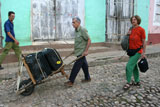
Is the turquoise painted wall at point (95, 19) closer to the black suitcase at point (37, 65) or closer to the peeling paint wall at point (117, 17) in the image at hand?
the peeling paint wall at point (117, 17)

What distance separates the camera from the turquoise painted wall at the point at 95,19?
7695mm

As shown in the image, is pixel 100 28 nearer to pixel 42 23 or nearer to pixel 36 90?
pixel 42 23

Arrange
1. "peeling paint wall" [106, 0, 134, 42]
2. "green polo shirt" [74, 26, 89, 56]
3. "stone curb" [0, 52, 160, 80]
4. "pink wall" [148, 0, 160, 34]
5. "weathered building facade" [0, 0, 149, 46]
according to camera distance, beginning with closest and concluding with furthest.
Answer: "green polo shirt" [74, 26, 89, 56] < "stone curb" [0, 52, 160, 80] < "weathered building facade" [0, 0, 149, 46] < "peeling paint wall" [106, 0, 134, 42] < "pink wall" [148, 0, 160, 34]

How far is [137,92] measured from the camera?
11.9 feet

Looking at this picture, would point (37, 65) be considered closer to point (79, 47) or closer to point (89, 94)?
point (79, 47)

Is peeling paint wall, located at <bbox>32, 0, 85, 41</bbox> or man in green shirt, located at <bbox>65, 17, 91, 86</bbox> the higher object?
peeling paint wall, located at <bbox>32, 0, 85, 41</bbox>

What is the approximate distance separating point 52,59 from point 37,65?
0.34 meters

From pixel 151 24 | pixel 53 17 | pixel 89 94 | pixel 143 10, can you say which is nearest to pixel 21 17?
pixel 53 17

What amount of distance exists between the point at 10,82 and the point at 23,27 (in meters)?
2.66

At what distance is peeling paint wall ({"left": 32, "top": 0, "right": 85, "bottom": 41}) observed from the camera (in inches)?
261

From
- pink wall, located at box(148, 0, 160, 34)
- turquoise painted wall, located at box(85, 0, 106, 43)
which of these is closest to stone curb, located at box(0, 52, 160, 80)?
turquoise painted wall, located at box(85, 0, 106, 43)

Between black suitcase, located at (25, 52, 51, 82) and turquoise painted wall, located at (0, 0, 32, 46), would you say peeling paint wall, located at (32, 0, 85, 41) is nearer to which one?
turquoise painted wall, located at (0, 0, 32, 46)

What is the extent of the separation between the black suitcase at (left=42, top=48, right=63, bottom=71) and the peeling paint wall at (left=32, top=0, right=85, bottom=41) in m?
3.38

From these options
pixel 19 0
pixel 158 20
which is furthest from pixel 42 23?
pixel 158 20
